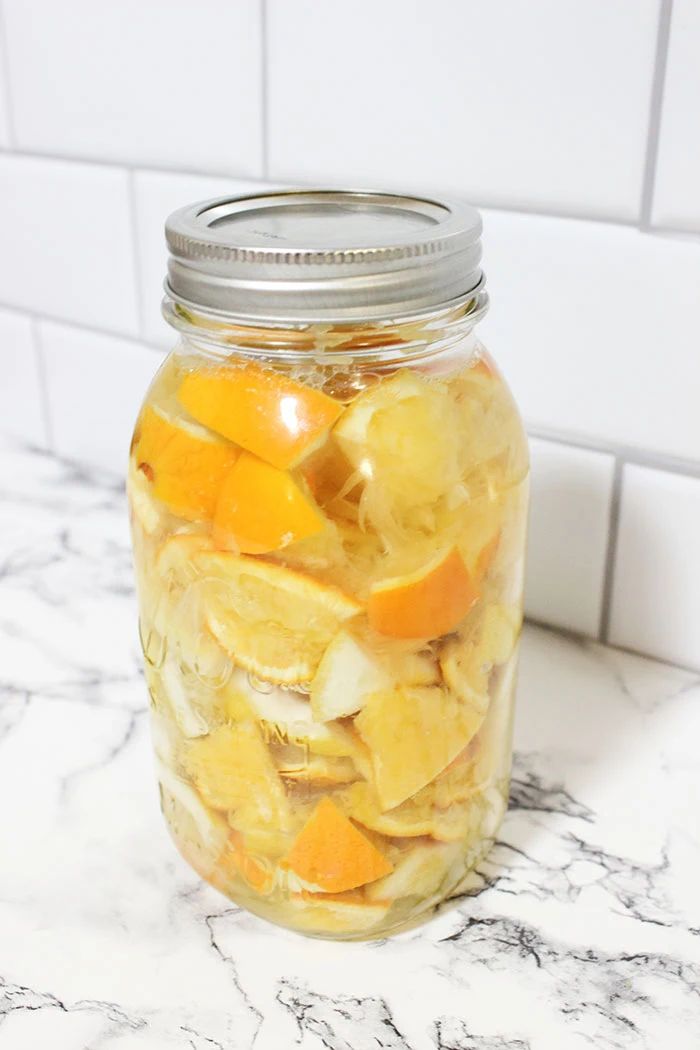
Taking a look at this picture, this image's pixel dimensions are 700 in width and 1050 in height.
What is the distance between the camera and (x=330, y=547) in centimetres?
40

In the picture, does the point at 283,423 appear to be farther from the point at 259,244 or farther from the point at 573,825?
the point at 573,825

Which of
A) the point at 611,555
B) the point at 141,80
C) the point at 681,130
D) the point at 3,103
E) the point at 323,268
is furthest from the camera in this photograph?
the point at 3,103

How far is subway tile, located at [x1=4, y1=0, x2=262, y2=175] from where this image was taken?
2.34 feet

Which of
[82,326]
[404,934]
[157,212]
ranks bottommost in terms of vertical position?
[404,934]

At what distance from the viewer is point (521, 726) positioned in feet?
2.00

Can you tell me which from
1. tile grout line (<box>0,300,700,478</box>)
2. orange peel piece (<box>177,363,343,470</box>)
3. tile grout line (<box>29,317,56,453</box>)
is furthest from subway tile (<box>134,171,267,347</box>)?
orange peel piece (<box>177,363,343,470</box>)

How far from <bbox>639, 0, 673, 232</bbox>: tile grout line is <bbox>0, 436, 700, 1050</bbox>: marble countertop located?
0.91 ft

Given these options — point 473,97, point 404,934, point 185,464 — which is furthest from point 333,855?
point 473,97

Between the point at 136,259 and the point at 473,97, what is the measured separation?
34 centimetres

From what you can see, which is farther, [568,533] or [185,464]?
[568,533]

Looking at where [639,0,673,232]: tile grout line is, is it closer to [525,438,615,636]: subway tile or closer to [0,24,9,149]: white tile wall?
[525,438,615,636]: subway tile

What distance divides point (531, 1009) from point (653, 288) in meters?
0.37

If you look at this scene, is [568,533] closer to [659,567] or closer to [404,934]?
[659,567]

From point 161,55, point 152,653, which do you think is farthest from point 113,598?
point 161,55
